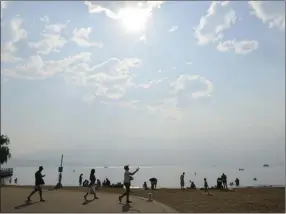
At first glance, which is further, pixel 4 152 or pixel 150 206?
pixel 4 152

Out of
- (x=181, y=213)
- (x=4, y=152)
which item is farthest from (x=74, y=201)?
(x=4, y=152)

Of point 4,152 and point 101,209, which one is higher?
point 4,152

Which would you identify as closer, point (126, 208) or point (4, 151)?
point (126, 208)

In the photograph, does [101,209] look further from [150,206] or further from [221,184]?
[221,184]

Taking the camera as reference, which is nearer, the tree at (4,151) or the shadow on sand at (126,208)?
the shadow on sand at (126,208)

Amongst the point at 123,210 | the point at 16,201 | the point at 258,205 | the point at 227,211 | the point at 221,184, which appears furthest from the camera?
the point at 221,184

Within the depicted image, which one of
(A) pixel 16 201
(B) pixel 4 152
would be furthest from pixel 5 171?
(A) pixel 16 201

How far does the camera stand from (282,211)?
16.2m

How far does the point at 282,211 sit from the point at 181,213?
4.71 meters

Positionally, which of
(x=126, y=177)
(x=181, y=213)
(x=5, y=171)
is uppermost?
(x=5, y=171)

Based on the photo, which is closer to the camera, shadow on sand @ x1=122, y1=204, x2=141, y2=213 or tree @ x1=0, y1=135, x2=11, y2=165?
shadow on sand @ x1=122, y1=204, x2=141, y2=213

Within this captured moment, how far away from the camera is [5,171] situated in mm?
99438

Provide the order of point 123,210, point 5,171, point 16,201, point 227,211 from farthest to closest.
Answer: point 5,171, point 16,201, point 227,211, point 123,210

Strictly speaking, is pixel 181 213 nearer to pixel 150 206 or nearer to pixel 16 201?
pixel 150 206
